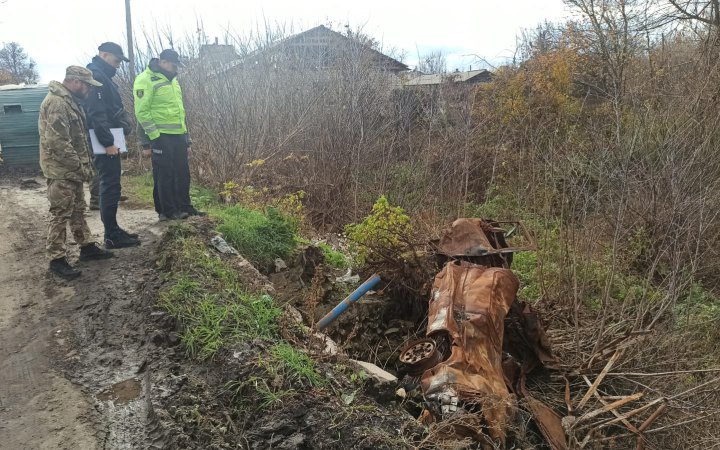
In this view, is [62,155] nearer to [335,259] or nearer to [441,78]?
[335,259]

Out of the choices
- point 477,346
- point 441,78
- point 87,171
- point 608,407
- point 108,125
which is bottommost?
point 608,407

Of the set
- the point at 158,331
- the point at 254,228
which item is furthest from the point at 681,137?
the point at 158,331

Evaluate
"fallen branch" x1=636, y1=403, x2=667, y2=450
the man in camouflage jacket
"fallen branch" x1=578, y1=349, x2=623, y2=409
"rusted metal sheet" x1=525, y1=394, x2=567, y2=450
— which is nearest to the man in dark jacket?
the man in camouflage jacket

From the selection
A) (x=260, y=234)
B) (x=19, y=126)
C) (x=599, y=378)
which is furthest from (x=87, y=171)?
(x=19, y=126)

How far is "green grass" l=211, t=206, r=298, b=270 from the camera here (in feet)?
19.4

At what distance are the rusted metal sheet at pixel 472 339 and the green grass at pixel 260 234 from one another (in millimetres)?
2910

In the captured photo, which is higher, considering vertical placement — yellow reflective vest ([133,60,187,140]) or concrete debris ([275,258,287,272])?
yellow reflective vest ([133,60,187,140])

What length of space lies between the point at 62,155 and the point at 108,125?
74 centimetres

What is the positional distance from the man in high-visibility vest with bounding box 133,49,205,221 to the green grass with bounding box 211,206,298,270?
674mm

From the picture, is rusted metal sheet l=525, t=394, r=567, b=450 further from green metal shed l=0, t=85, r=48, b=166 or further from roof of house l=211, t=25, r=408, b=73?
green metal shed l=0, t=85, r=48, b=166

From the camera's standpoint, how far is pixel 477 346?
10.2 feet

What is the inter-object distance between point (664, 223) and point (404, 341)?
3.73 m

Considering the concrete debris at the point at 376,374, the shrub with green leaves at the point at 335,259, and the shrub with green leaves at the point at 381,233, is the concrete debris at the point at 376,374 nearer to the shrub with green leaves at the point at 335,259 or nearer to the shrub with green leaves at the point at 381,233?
the shrub with green leaves at the point at 381,233

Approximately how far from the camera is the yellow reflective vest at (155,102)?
20.2 ft
